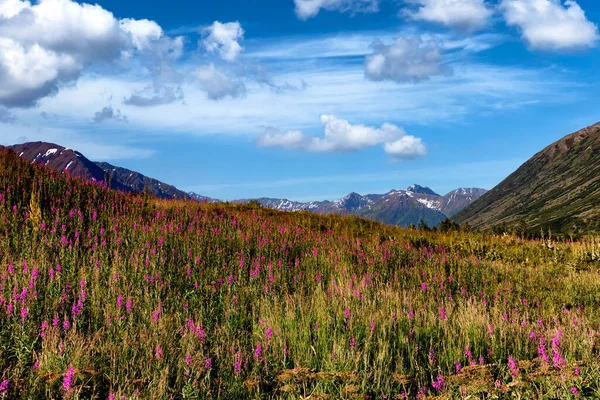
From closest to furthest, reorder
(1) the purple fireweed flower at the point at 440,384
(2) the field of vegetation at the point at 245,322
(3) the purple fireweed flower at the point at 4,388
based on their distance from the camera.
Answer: (3) the purple fireweed flower at the point at 4,388 → (2) the field of vegetation at the point at 245,322 → (1) the purple fireweed flower at the point at 440,384

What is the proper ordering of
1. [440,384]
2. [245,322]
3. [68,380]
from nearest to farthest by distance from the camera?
[68,380]
[440,384]
[245,322]

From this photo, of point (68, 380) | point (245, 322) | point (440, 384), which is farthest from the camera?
point (245, 322)

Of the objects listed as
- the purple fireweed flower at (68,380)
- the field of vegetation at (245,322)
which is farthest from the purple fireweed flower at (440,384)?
the purple fireweed flower at (68,380)

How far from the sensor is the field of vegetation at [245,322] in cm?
373

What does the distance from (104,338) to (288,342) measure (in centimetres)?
189

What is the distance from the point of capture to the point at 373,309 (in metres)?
5.78

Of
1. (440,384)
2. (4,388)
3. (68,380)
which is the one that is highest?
(68,380)

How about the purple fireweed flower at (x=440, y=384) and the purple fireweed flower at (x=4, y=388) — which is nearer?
the purple fireweed flower at (x=4, y=388)

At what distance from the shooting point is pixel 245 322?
564cm


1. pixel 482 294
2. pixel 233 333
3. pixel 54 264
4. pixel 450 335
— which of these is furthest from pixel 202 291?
pixel 482 294

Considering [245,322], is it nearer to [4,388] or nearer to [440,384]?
[440,384]

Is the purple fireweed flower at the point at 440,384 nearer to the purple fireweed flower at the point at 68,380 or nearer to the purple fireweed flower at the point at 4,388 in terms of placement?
the purple fireweed flower at the point at 68,380

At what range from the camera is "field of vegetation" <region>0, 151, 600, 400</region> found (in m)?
3.73

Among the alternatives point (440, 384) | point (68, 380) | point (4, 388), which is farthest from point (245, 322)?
point (4, 388)
